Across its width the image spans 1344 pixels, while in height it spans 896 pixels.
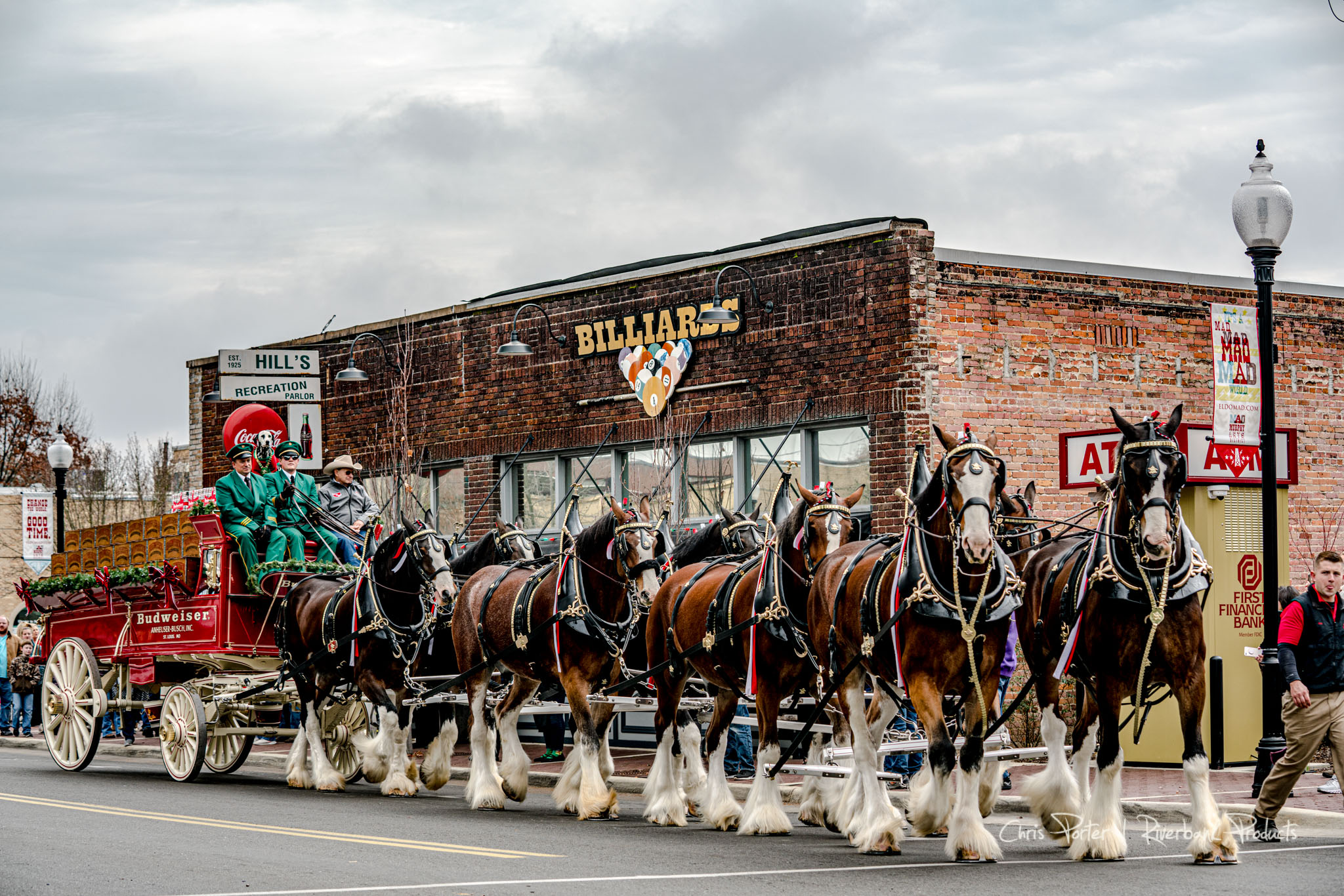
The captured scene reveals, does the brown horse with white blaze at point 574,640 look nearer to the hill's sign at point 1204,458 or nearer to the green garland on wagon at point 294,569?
the green garland on wagon at point 294,569

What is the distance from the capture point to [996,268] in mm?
19219

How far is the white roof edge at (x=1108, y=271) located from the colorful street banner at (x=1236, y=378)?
556 centimetres

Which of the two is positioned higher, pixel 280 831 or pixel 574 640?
pixel 574 640

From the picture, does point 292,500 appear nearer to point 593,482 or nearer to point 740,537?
point 740,537

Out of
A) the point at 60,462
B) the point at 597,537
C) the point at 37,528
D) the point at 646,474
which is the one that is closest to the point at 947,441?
the point at 597,537

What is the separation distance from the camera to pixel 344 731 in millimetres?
17594

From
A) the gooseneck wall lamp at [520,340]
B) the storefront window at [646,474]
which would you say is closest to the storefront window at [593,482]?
the storefront window at [646,474]

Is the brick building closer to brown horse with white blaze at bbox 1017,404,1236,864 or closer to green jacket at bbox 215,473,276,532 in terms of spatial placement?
green jacket at bbox 215,473,276,532

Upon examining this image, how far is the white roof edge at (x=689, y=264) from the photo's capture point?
19.5m

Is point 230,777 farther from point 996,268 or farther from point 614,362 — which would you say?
point 996,268

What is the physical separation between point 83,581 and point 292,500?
301 cm

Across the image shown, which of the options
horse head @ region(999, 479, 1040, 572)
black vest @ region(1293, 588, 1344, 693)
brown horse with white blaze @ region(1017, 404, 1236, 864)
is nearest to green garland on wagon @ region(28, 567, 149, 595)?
horse head @ region(999, 479, 1040, 572)

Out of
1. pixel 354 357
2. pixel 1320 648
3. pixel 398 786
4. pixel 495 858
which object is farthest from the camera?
pixel 354 357

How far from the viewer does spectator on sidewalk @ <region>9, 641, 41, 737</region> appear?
2427 centimetres
